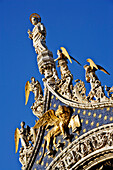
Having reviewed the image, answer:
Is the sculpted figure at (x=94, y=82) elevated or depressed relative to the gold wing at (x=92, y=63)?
depressed

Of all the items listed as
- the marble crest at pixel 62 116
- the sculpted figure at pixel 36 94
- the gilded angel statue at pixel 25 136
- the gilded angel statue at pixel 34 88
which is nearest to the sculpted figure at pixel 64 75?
the marble crest at pixel 62 116

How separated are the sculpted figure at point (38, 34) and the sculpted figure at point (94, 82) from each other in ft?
7.80

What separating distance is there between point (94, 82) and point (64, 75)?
132 cm

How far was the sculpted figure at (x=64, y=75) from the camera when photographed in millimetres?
16109

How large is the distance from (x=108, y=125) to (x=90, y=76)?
5.86ft

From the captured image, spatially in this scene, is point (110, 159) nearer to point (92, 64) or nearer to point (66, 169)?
point (66, 169)

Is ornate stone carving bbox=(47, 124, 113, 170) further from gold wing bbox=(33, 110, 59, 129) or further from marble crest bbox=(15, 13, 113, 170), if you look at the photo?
gold wing bbox=(33, 110, 59, 129)

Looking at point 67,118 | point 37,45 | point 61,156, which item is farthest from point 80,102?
point 37,45

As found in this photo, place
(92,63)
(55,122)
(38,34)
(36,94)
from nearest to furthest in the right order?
(92,63), (55,122), (36,94), (38,34)

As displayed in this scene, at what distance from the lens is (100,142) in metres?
14.2

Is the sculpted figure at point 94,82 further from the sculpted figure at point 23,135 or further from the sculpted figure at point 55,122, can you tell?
the sculpted figure at point 23,135

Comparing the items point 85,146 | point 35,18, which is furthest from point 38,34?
point 85,146

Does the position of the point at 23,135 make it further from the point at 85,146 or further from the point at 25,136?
the point at 85,146

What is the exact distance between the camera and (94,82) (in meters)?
15.4
